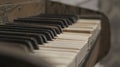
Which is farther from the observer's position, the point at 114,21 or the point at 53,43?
the point at 114,21

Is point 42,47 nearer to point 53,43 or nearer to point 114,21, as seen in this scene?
point 53,43

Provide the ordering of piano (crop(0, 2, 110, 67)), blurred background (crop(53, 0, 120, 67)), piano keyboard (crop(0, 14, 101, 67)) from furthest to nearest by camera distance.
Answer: blurred background (crop(53, 0, 120, 67)) < piano keyboard (crop(0, 14, 101, 67)) < piano (crop(0, 2, 110, 67))

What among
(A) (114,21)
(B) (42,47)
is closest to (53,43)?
(B) (42,47)

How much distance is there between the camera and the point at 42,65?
288 mm

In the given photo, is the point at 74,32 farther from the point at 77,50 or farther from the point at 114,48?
the point at 114,48

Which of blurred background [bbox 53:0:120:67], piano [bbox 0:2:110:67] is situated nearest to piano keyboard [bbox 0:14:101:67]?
piano [bbox 0:2:110:67]

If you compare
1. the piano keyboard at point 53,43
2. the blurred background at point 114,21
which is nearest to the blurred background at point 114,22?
the blurred background at point 114,21

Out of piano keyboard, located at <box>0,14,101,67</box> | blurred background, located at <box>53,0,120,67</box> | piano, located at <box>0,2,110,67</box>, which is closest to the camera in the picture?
piano, located at <box>0,2,110,67</box>

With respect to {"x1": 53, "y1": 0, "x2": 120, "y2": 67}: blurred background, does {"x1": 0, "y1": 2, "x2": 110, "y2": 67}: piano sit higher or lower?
higher

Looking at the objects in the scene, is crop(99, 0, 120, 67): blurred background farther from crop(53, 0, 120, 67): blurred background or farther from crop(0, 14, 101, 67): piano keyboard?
crop(0, 14, 101, 67): piano keyboard

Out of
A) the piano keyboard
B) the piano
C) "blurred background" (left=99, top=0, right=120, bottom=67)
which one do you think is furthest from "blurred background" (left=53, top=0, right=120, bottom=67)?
the piano keyboard

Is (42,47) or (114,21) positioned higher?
(42,47)

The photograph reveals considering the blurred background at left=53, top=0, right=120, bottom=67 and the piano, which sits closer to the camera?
the piano

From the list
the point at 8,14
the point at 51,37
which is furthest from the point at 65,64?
the point at 8,14
